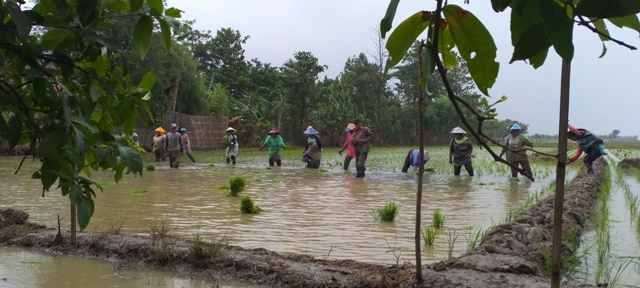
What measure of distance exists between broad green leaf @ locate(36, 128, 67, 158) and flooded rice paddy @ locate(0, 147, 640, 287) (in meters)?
3.24

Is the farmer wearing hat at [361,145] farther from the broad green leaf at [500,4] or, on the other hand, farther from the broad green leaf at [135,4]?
the broad green leaf at [500,4]

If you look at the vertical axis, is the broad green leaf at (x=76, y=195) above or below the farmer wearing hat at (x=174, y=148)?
above

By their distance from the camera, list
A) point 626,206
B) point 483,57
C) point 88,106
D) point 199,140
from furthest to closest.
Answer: point 199,140
point 626,206
point 88,106
point 483,57

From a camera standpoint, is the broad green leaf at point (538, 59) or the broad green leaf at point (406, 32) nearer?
the broad green leaf at point (538, 59)

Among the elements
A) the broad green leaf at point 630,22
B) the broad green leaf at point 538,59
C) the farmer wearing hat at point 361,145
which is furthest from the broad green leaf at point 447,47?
the farmer wearing hat at point 361,145

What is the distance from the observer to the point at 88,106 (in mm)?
1816

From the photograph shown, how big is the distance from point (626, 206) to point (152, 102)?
17.6 metres

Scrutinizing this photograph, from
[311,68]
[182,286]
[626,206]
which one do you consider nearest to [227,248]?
[182,286]

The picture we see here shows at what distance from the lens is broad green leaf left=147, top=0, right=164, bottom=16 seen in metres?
1.55

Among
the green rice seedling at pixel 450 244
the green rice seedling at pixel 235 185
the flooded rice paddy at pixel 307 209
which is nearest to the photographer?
the green rice seedling at pixel 450 244

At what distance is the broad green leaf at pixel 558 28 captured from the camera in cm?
79

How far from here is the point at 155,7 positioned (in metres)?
1.56

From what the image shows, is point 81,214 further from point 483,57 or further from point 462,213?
point 462,213

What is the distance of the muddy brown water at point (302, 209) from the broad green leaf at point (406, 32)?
358cm
